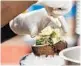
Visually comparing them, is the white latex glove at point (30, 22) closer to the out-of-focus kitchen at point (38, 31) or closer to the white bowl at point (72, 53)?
the out-of-focus kitchen at point (38, 31)

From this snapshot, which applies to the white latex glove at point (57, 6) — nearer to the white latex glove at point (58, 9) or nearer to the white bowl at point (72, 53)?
the white latex glove at point (58, 9)

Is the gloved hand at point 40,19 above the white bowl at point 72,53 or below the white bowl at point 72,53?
above

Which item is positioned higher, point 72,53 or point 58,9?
point 58,9

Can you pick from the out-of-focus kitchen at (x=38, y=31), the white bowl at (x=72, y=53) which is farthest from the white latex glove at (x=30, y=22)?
the white bowl at (x=72, y=53)

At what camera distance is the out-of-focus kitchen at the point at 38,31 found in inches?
35.4

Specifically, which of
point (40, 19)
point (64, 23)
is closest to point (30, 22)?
point (40, 19)

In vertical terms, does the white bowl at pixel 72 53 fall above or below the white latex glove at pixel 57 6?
below

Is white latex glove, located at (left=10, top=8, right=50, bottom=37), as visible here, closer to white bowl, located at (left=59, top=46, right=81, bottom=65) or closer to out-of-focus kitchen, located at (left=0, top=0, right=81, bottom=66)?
out-of-focus kitchen, located at (left=0, top=0, right=81, bottom=66)

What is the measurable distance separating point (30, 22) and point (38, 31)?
54mm

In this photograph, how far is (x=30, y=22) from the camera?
0.92 metres

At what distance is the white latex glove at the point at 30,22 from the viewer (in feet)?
3.01

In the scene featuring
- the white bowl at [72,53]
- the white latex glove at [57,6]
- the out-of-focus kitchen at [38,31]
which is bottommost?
the white bowl at [72,53]

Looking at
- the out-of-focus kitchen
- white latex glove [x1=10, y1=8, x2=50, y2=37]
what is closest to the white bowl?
the out-of-focus kitchen

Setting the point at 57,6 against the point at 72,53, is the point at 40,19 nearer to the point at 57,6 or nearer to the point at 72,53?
the point at 57,6
